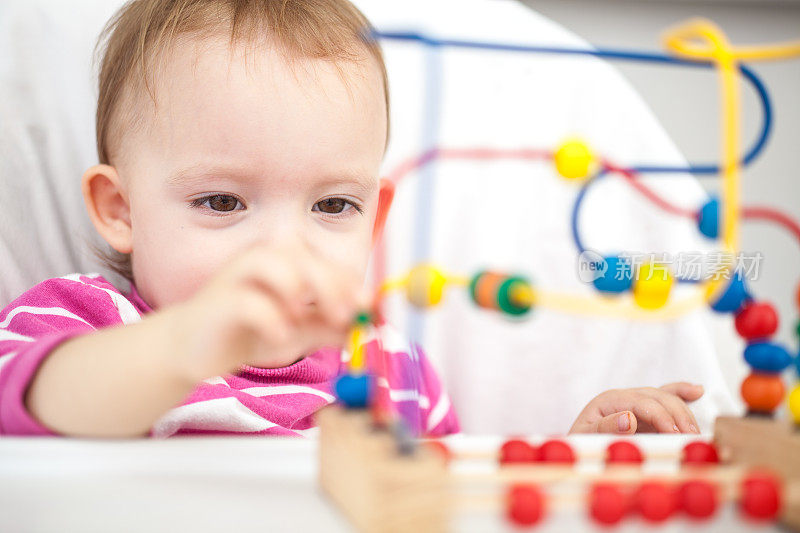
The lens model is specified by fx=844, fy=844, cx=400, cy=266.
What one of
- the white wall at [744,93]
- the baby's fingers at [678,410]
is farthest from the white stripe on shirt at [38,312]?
the white wall at [744,93]

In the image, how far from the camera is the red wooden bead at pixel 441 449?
1.43 feet

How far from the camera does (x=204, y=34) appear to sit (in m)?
0.67

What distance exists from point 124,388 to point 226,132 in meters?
0.26

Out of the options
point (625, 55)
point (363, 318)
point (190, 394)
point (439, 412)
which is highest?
point (625, 55)

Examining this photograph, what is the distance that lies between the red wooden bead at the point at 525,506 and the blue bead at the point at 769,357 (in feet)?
0.50

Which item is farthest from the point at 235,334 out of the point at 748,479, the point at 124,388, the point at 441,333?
the point at 441,333

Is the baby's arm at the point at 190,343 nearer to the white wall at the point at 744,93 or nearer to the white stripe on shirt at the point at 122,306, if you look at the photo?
the white stripe on shirt at the point at 122,306

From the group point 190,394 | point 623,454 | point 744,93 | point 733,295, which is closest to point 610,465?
point 623,454

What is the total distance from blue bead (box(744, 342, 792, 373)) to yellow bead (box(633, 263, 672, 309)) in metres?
0.08

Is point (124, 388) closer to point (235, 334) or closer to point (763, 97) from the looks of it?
point (235, 334)

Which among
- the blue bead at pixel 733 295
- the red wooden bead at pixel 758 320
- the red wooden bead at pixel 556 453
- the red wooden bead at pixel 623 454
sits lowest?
the red wooden bead at pixel 623 454

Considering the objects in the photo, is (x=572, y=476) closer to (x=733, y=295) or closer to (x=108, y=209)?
(x=733, y=295)

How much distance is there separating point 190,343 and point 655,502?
219 mm

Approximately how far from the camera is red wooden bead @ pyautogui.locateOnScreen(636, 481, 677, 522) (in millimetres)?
366
